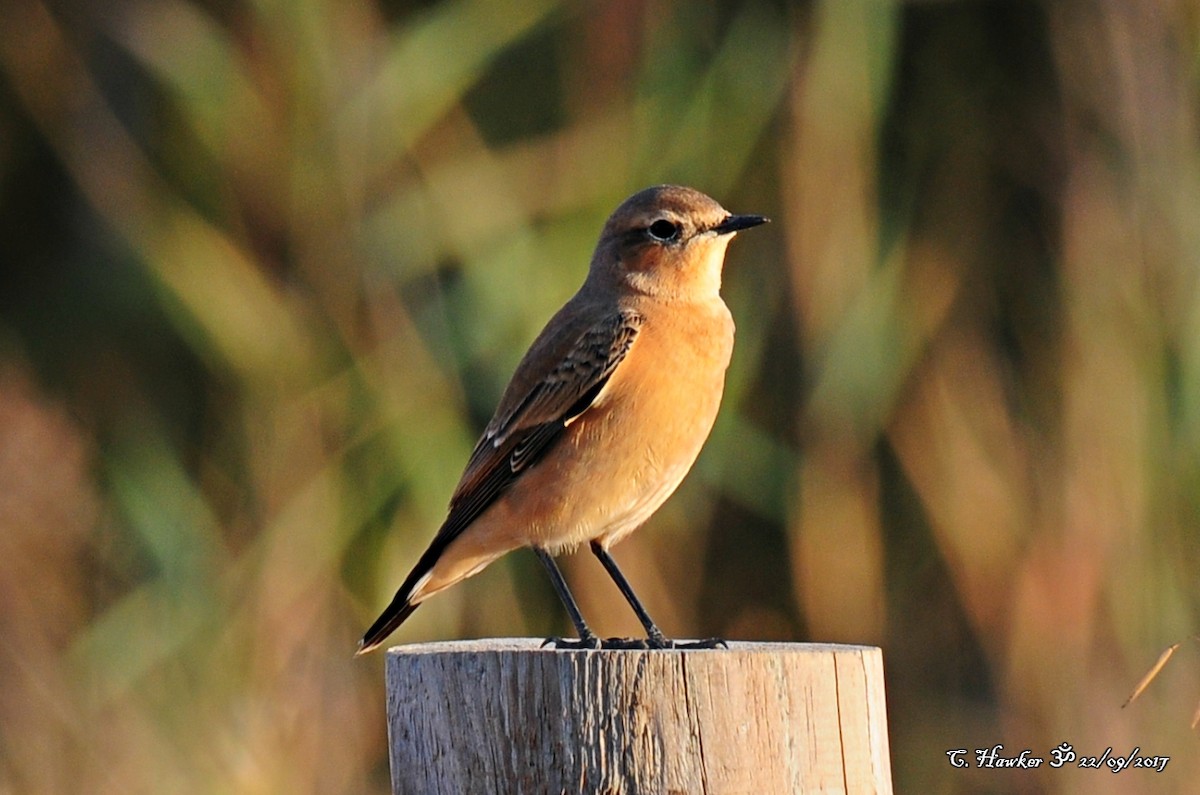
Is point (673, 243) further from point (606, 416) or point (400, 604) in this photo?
point (400, 604)

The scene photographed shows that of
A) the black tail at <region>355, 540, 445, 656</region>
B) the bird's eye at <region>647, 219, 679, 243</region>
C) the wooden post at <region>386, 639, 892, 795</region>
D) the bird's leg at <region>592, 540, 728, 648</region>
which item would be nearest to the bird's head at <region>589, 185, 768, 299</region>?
the bird's eye at <region>647, 219, 679, 243</region>

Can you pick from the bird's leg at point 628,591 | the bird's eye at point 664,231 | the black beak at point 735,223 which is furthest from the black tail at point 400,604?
the black beak at point 735,223

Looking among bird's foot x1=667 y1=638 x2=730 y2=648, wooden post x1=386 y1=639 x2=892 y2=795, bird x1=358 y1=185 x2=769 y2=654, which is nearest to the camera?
wooden post x1=386 y1=639 x2=892 y2=795

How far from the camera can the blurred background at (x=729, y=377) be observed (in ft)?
17.7

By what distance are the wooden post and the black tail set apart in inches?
56.5

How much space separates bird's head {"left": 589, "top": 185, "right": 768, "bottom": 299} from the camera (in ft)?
15.6

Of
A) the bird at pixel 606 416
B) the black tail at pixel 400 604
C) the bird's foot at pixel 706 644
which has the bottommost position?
the bird's foot at pixel 706 644

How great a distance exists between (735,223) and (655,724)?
209cm

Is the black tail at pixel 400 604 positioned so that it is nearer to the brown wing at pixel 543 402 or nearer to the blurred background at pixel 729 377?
the brown wing at pixel 543 402

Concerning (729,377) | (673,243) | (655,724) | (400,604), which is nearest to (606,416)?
(673,243)

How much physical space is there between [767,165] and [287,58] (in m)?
1.71

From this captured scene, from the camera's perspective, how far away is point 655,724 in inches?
116

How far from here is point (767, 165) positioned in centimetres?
604

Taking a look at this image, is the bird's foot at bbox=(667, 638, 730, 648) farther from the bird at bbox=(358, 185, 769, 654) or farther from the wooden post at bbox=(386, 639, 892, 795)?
the wooden post at bbox=(386, 639, 892, 795)
